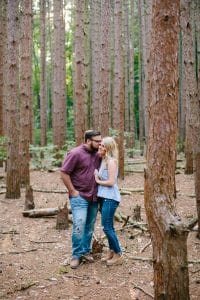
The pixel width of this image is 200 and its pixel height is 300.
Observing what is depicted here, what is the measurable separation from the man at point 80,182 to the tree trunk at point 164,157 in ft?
6.44

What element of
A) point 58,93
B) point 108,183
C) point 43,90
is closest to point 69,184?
point 108,183

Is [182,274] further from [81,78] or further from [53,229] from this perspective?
[81,78]

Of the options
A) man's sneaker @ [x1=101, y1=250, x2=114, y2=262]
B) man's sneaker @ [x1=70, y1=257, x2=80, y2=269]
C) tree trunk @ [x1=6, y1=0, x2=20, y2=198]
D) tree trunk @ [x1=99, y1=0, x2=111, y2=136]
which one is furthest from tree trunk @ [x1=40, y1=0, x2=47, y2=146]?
man's sneaker @ [x1=70, y1=257, x2=80, y2=269]

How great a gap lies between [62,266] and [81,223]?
727 mm

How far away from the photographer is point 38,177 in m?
13.8

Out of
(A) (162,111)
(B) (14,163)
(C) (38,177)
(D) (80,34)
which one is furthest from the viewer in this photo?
(C) (38,177)

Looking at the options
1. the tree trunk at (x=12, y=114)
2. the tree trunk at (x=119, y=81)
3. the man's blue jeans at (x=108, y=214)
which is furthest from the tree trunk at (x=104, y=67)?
the man's blue jeans at (x=108, y=214)

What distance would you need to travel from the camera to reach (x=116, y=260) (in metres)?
6.13

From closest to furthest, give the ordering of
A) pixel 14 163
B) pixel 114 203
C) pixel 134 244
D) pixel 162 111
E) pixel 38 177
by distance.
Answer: pixel 162 111
pixel 114 203
pixel 134 244
pixel 14 163
pixel 38 177

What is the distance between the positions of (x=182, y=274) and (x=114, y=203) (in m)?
1.94

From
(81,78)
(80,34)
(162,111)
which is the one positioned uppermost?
(80,34)

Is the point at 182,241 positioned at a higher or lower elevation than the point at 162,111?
lower

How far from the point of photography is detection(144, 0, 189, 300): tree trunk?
4.00 meters

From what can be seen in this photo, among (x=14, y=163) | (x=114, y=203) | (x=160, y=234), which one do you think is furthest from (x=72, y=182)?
(x=14, y=163)
